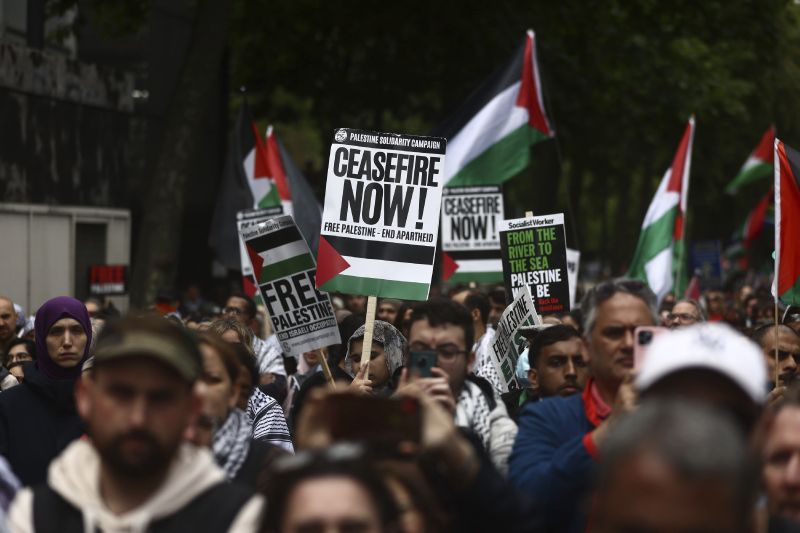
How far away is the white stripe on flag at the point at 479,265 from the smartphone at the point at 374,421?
9587 millimetres

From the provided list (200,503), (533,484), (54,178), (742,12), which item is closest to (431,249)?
(533,484)

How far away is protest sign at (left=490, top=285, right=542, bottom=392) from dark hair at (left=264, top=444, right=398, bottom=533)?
5.33m

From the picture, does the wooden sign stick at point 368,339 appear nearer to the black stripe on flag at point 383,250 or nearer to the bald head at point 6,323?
the black stripe on flag at point 383,250

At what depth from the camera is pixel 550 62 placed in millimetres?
26672

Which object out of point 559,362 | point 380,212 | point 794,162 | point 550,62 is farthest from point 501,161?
point 550,62

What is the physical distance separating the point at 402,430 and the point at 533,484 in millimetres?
987

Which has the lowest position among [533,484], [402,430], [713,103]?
[533,484]

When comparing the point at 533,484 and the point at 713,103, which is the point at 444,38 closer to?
the point at 713,103

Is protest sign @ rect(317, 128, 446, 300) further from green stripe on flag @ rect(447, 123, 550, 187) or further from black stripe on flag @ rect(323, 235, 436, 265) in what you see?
green stripe on flag @ rect(447, 123, 550, 187)

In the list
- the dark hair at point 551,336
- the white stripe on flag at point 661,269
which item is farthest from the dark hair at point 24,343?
the white stripe on flag at point 661,269

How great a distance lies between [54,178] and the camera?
2036cm

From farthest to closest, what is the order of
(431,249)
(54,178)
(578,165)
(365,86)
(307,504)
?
(578,165), (365,86), (54,178), (431,249), (307,504)

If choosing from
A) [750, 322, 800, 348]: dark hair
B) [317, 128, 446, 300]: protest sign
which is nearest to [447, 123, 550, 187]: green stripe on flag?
[750, 322, 800, 348]: dark hair

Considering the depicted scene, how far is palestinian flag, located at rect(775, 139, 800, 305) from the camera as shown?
31.9 ft
